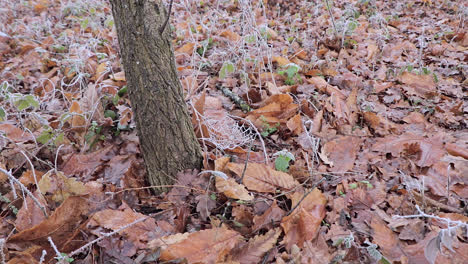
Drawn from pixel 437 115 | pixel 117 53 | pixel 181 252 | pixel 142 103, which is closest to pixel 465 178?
pixel 437 115

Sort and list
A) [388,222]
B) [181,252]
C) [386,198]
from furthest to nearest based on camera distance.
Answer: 1. [386,198]
2. [388,222]
3. [181,252]

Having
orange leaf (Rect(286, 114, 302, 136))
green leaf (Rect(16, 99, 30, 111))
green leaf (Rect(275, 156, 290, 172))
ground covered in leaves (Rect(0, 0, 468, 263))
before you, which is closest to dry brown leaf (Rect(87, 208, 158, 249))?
ground covered in leaves (Rect(0, 0, 468, 263))

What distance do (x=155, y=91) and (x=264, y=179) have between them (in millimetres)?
668

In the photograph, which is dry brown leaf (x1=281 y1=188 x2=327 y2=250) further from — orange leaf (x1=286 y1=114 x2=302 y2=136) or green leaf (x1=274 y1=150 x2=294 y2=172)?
orange leaf (x1=286 y1=114 x2=302 y2=136)

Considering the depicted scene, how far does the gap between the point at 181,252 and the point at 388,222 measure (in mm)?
890

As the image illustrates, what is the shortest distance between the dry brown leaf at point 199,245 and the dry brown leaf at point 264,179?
303 mm

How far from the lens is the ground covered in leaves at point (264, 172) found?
1244 millimetres

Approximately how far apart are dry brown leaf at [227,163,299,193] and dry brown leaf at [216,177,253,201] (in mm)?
54

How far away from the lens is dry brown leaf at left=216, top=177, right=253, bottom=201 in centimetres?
142

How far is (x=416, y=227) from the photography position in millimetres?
1277

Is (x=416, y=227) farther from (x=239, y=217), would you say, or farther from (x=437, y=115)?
(x=437, y=115)

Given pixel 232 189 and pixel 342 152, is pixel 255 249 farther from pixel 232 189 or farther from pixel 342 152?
pixel 342 152

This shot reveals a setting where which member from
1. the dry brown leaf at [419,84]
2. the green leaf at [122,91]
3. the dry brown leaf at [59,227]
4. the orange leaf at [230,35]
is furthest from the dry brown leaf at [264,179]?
the orange leaf at [230,35]

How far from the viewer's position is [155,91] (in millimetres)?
1354
